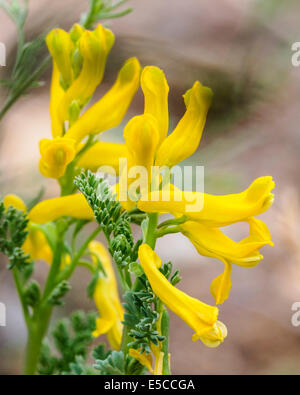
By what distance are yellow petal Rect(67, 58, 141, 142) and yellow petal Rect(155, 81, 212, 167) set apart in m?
0.15

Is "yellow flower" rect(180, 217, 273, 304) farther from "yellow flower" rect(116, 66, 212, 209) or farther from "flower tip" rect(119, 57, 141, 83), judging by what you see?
"flower tip" rect(119, 57, 141, 83)

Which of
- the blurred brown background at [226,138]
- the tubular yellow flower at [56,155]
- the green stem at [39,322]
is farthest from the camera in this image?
the blurred brown background at [226,138]

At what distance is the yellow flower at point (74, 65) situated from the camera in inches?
27.3

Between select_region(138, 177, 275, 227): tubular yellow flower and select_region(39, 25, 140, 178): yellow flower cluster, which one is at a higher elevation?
select_region(39, 25, 140, 178): yellow flower cluster

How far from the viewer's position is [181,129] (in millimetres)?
583

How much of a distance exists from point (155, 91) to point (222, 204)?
0.52 feet

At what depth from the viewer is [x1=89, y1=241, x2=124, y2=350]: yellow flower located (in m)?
0.78

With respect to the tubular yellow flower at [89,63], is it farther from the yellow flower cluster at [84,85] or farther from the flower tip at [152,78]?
→ the flower tip at [152,78]

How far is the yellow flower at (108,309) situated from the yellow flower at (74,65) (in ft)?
0.82

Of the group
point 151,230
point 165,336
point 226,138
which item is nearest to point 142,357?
point 165,336

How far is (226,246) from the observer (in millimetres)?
547

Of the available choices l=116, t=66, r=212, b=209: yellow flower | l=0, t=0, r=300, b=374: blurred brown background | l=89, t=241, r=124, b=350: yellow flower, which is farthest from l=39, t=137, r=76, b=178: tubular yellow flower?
l=0, t=0, r=300, b=374: blurred brown background

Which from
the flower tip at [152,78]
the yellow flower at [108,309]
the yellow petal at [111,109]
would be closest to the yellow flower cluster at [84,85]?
the yellow petal at [111,109]

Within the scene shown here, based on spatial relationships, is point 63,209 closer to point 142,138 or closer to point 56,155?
point 56,155
